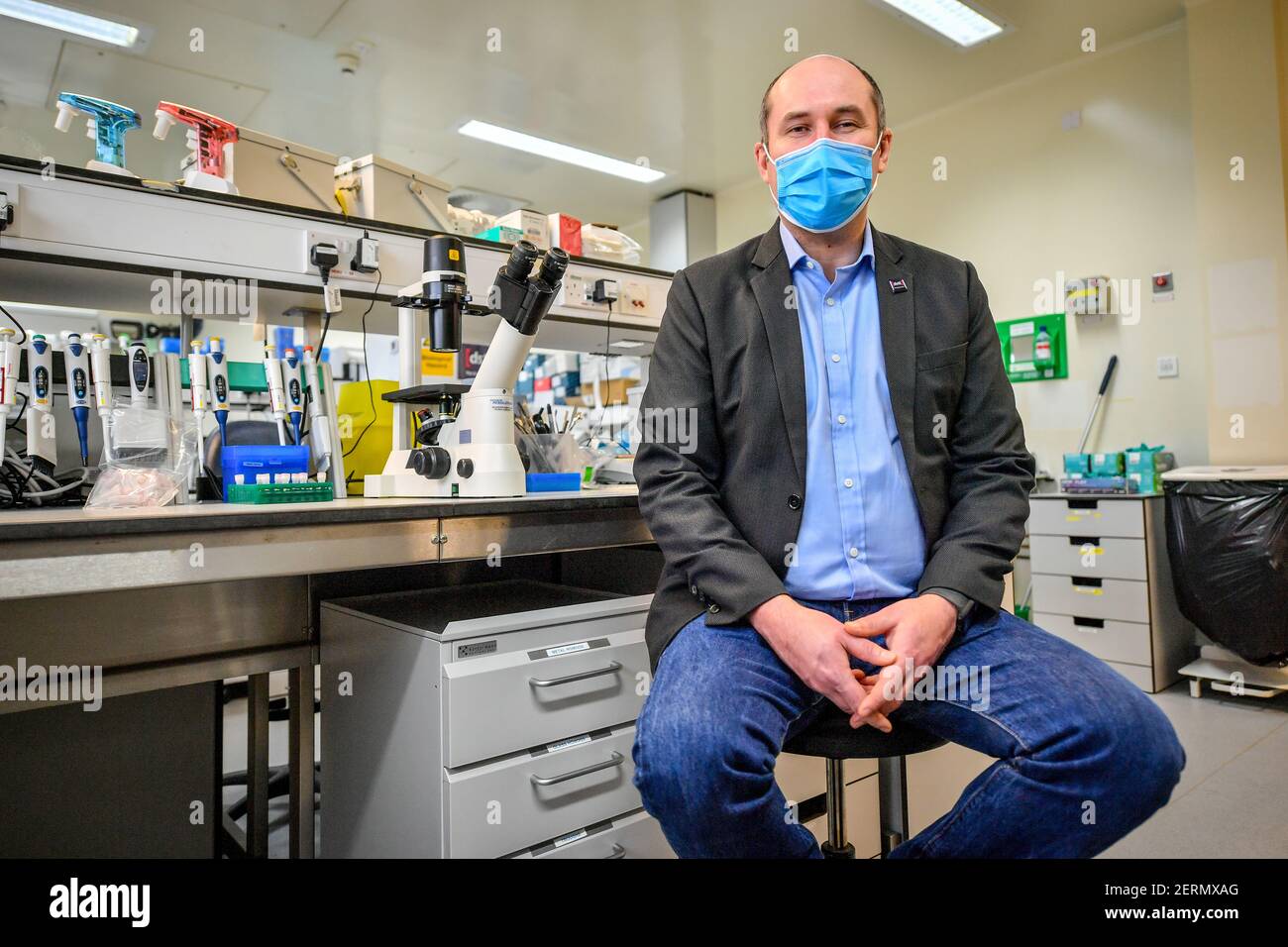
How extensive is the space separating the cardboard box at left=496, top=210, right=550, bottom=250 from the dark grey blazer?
1046 mm

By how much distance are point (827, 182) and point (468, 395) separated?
713mm

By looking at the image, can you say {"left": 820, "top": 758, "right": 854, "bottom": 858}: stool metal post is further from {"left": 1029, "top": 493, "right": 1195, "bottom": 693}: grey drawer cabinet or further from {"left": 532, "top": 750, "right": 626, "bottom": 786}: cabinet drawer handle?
{"left": 1029, "top": 493, "right": 1195, "bottom": 693}: grey drawer cabinet

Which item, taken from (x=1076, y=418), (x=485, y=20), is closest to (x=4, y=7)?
(x=485, y=20)

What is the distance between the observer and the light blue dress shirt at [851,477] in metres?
1.07

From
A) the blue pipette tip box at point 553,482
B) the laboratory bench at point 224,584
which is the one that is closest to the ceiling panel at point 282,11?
the laboratory bench at point 224,584

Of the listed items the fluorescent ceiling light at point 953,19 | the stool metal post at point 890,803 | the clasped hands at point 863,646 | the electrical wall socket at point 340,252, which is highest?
the fluorescent ceiling light at point 953,19

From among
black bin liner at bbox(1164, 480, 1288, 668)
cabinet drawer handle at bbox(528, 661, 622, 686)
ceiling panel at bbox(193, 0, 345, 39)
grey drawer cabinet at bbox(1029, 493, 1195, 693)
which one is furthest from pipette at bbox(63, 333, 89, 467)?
black bin liner at bbox(1164, 480, 1288, 668)

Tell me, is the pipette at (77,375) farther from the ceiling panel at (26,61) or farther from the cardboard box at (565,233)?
the ceiling panel at (26,61)

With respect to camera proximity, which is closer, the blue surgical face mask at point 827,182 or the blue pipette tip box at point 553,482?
the blue surgical face mask at point 827,182

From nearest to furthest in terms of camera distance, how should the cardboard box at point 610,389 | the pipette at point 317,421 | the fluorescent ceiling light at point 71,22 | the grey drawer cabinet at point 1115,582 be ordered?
the pipette at point 317,421, the grey drawer cabinet at point 1115,582, the fluorescent ceiling light at point 71,22, the cardboard box at point 610,389

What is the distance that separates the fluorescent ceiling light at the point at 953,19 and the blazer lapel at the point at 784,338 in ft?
10.0

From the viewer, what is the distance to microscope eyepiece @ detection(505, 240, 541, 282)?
138 cm

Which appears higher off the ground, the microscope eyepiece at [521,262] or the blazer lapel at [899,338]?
the microscope eyepiece at [521,262]

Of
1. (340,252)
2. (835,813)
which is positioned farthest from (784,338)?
(340,252)
